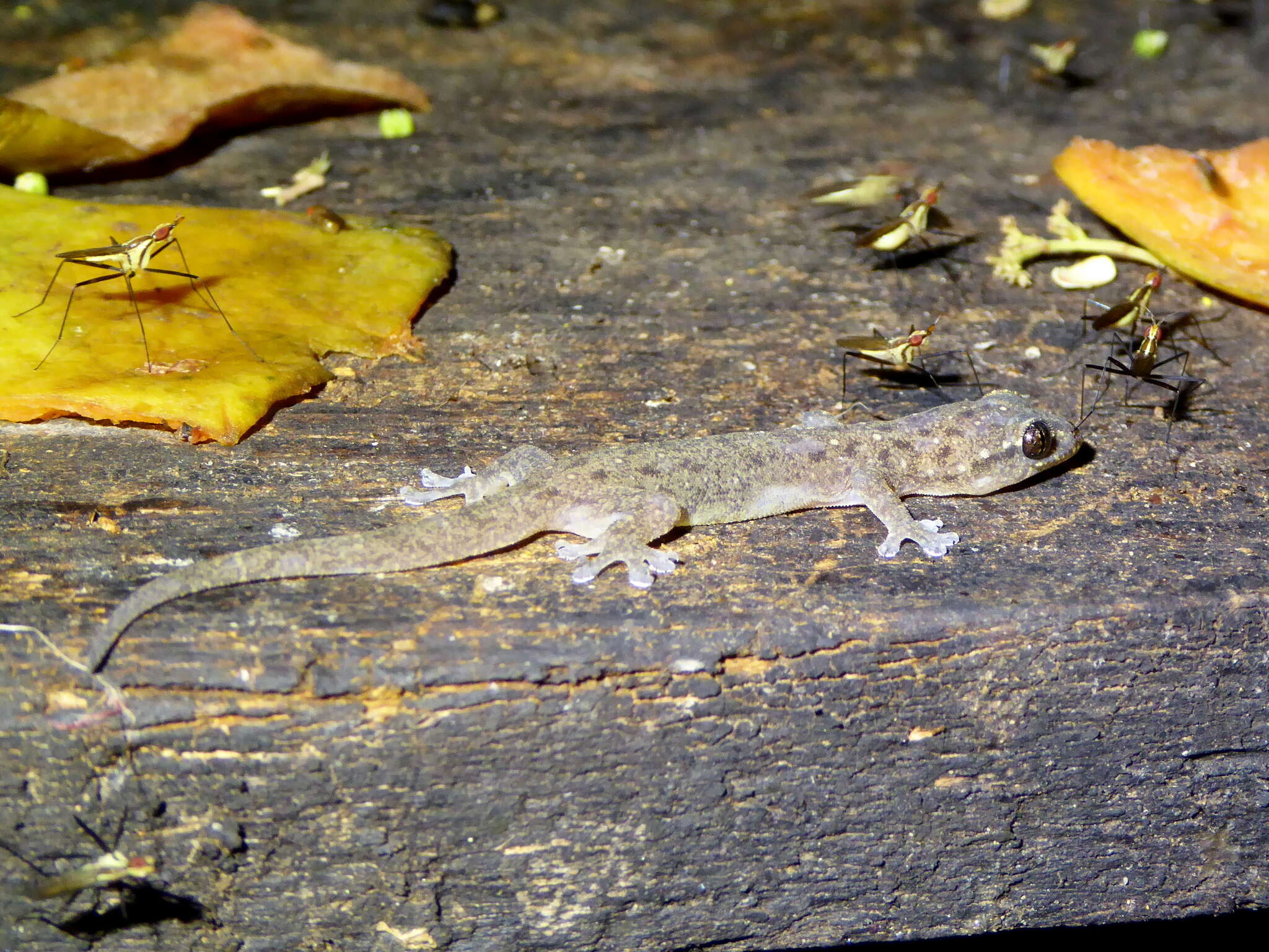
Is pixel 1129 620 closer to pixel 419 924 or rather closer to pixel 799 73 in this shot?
pixel 419 924

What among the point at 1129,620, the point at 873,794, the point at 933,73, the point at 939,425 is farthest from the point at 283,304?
the point at 933,73

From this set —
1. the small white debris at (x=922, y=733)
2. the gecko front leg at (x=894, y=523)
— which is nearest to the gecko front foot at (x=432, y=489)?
the gecko front leg at (x=894, y=523)

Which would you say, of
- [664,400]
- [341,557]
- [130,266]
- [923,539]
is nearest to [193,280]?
[130,266]

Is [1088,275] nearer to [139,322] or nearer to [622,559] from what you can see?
[622,559]

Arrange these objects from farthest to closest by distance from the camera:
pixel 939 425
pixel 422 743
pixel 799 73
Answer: pixel 799 73 → pixel 939 425 → pixel 422 743

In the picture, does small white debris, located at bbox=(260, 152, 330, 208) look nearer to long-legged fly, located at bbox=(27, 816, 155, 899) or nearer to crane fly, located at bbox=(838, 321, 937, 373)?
crane fly, located at bbox=(838, 321, 937, 373)
